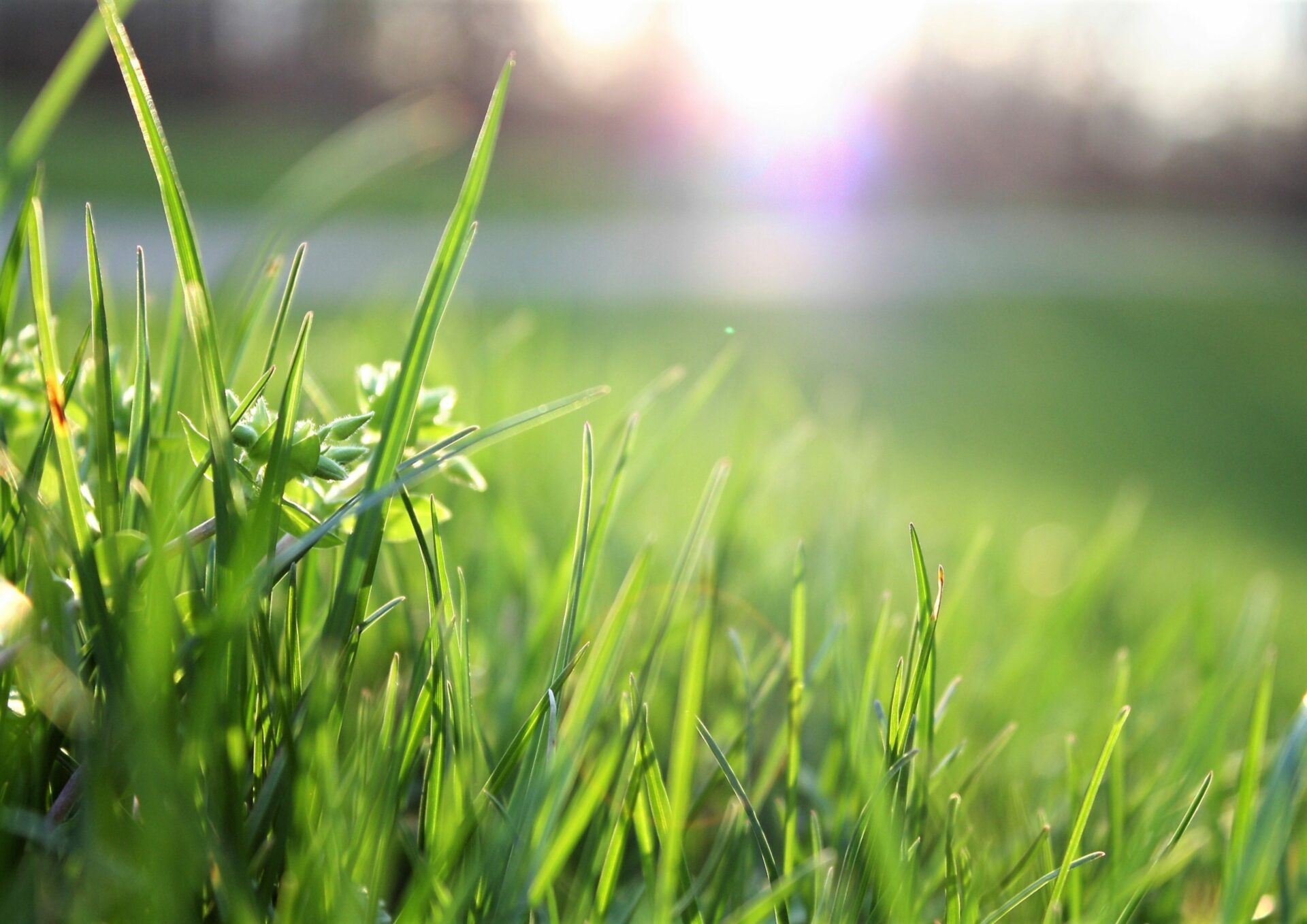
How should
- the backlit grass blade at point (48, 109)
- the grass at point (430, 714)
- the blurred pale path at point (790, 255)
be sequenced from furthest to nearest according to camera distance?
the blurred pale path at point (790, 255)
the backlit grass blade at point (48, 109)
the grass at point (430, 714)

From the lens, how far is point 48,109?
1.10ft

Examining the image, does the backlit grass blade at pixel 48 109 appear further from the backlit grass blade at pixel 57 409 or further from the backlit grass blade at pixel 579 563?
the backlit grass blade at pixel 579 563

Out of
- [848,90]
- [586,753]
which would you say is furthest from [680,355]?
[848,90]

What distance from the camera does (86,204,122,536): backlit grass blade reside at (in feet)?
0.74

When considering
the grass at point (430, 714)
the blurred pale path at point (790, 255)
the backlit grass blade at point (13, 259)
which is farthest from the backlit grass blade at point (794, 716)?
the blurred pale path at point (790, 255)

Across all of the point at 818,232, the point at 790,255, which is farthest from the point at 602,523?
the point at 818,232

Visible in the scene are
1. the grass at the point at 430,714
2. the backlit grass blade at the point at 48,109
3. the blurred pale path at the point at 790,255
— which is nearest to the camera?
the grass at the point at 430,714

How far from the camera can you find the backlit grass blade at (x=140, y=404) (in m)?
0.25

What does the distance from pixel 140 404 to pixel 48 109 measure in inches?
5.9

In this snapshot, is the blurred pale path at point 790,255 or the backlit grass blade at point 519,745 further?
the blurred pale path at point 790,255

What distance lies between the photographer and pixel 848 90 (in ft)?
35.7

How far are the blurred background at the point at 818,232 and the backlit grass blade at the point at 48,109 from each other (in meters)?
0.10

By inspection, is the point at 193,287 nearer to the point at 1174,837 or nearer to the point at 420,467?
the point at 420,467

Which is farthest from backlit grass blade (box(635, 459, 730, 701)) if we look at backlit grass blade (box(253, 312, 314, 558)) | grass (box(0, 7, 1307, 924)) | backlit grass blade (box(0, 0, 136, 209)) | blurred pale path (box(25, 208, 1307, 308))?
blurred pale path (box(25, 208, 1307, 308))
